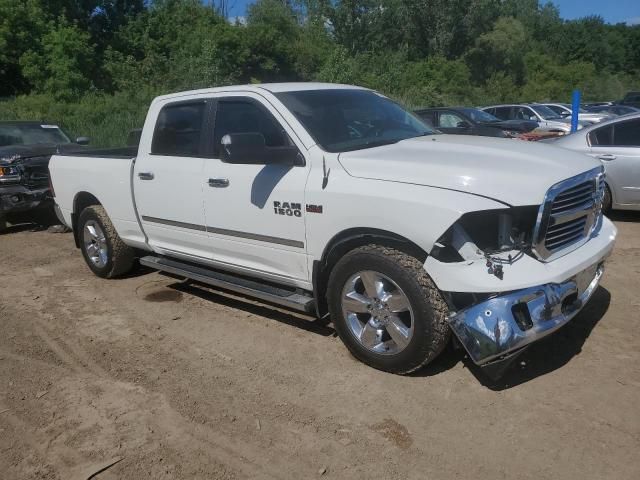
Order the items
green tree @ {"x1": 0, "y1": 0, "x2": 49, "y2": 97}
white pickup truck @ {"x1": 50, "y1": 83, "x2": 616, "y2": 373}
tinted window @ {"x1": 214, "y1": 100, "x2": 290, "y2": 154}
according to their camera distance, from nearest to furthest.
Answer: white pickup truck @ {"x1": 50, "y1": 83, "x2": 616, "y2": 373} → tinted window @ {"x1": 214, "y1": 100, "x2": 290, "y2": 154} → green tree @ {"x1": 0, "y1": 0, "x2": 49, "y2": 97}

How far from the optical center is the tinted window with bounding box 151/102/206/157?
206 inches

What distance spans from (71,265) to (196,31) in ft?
99.5

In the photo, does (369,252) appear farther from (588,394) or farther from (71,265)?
(71,265)

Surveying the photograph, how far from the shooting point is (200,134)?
5.18 m

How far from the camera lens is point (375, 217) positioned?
3809mm

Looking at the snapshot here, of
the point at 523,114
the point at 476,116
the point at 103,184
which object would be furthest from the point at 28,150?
the point at 523,114

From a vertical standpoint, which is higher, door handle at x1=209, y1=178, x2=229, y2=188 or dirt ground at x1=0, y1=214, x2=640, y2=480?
door handle at x1=209, y1=178, x2=229, y2=188

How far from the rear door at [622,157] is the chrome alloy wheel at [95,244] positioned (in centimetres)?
633

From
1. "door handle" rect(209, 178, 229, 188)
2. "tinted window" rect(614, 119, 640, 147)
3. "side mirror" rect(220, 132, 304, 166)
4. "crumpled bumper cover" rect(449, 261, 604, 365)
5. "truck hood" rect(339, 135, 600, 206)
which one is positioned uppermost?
"side mirror" rect(220, 132, 304, 166)

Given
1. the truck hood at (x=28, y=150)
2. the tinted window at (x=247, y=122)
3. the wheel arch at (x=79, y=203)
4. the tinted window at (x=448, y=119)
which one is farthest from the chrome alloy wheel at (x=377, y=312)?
the tinted window at (x=448, y=119)

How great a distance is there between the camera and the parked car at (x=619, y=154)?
25.4ft

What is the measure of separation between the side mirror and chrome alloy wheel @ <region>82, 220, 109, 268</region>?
2.81m

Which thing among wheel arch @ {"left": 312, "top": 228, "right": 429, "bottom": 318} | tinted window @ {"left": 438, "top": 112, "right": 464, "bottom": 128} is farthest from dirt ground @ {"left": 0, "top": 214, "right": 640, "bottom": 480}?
tinted window @ {"left": 438, "top": 112, "right": 464, "bottom": 128}

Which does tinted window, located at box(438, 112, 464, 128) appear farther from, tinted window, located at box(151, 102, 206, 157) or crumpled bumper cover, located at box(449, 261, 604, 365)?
crumpled bumper cover, located at box(449, 261, 604, 365)
